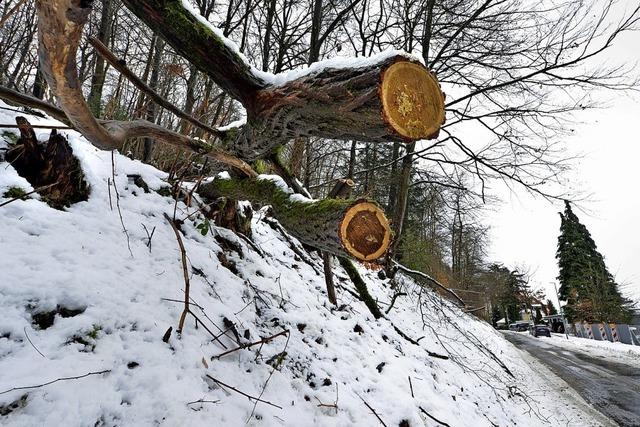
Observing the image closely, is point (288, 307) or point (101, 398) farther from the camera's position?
point (288, 307)

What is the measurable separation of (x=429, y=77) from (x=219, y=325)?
1.98 meters

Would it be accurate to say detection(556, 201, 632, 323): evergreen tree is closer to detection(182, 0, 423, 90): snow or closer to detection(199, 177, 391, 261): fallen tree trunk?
detection(199, 177, 391, 261): fallen tree trunk

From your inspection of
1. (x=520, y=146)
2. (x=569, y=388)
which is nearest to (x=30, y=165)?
(x=520, y=146)

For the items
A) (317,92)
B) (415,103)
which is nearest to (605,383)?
(415,103)

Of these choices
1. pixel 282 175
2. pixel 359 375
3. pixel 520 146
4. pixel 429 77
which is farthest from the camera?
pixel 520 146

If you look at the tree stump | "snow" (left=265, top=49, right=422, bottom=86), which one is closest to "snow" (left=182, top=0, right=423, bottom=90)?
"snow" (left=265, top=49, right=422, bottom=86)

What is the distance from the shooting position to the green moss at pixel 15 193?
6.66 ft

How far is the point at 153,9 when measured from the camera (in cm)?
219

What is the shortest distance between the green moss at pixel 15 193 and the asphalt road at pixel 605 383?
782 cm

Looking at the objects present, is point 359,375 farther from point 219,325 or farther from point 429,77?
point 429,77

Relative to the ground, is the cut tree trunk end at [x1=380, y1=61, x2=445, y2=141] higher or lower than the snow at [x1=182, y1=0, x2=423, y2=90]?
lower

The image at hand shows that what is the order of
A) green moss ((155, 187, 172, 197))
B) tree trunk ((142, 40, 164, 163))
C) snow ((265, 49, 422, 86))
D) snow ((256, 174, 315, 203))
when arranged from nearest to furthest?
snow ((265, 49, 422, 86))
snow ((256, 174, 315, 203))
green moss ((155, 187, 172, 197))
tree trunk ((142, 40, 164, 163))

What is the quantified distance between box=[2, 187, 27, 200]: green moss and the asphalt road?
7815 mm

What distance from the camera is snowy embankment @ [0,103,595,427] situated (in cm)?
142
